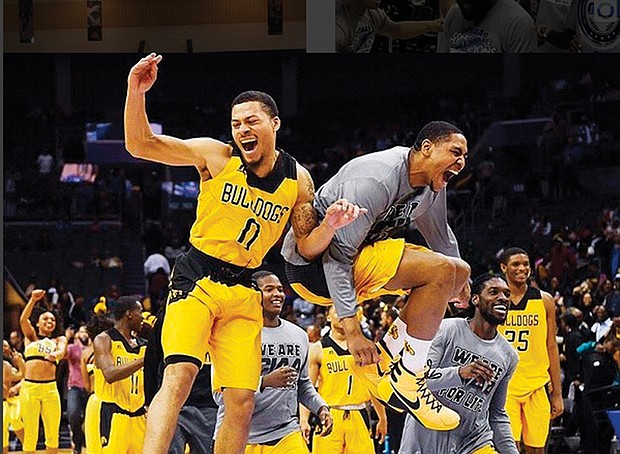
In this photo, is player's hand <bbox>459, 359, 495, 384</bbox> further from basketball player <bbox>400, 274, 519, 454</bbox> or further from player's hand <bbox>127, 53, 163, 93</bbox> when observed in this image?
player's hand <bbox>127, 53, 163, 93</bbox>

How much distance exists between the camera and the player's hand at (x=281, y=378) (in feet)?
20.2

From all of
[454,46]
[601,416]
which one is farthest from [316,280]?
[601,416]

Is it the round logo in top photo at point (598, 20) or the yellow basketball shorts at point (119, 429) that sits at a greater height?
the round logo in top photo at point (598, 20)

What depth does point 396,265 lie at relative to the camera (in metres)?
5.14

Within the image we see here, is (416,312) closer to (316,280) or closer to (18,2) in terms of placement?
(316,280)

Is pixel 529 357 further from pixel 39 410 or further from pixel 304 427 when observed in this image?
pixel 39 410

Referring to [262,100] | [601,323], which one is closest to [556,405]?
[601,323]

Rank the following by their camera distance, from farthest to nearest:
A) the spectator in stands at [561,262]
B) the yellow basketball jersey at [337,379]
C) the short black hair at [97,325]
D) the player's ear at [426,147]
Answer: the spectator in stands at [561,262], the short black hair at [97,325], the yellow basketball jersey at [337,379], the player's ear at [426,147]

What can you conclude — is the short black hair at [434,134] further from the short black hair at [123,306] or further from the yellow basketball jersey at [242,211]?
the short black hair at [123,306]

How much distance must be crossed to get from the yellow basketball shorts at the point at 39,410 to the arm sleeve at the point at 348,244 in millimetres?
4468

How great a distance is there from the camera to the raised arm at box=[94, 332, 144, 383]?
6.88 metres

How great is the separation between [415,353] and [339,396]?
230 cm

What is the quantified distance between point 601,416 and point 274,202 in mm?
4678

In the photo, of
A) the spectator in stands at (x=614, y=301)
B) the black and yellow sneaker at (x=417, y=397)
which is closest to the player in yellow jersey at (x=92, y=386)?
the black and yellow sneaker at (x=417, y=397)
